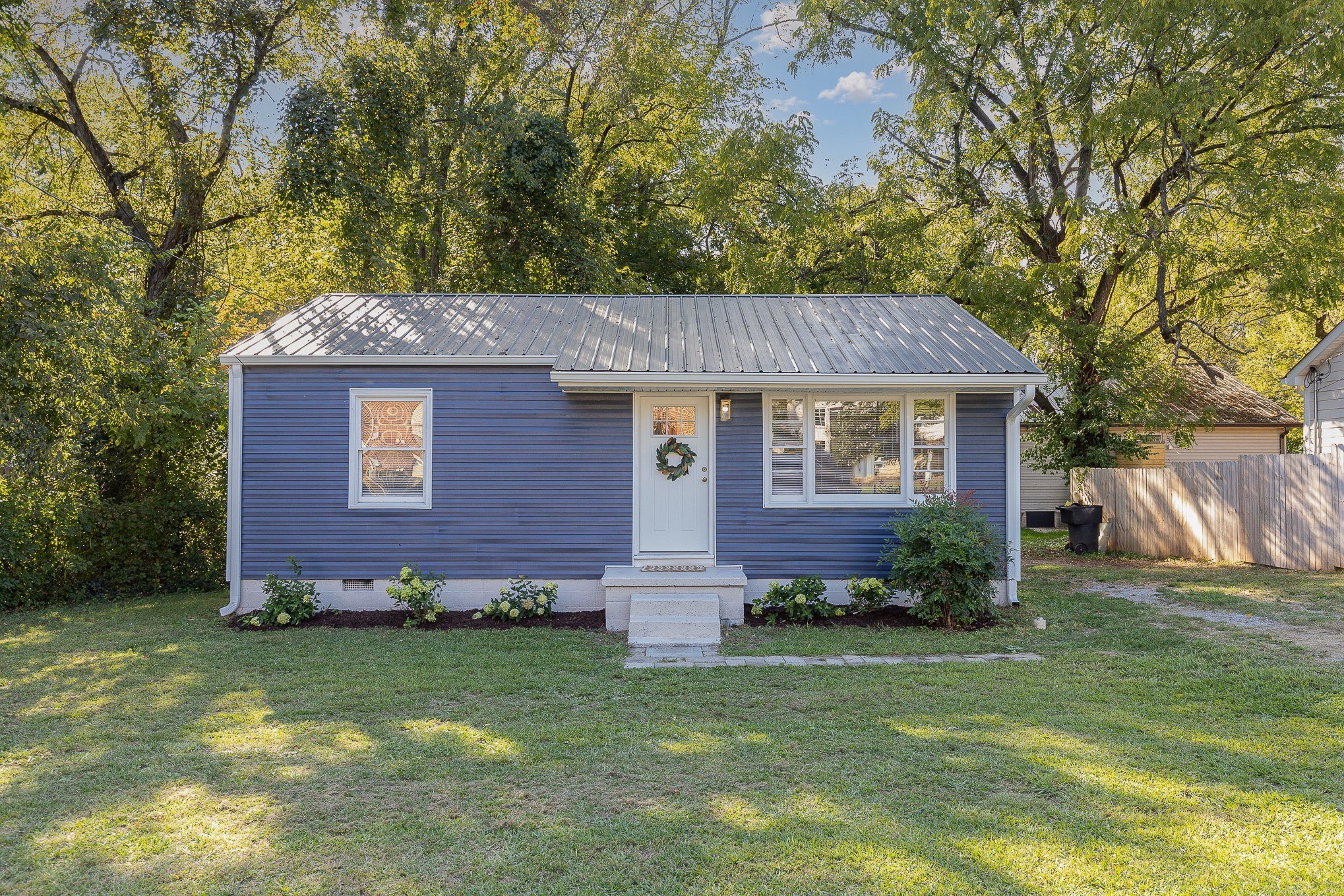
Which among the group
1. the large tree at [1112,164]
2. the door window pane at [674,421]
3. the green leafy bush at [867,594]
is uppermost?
the large tree at [1112,164]

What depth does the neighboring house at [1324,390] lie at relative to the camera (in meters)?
13.3

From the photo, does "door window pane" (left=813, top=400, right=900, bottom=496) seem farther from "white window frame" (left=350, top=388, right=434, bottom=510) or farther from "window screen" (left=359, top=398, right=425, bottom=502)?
"window screen" (left=359, top=398, right=425, bottom=502)

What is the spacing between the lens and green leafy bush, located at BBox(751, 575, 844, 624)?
838 cm

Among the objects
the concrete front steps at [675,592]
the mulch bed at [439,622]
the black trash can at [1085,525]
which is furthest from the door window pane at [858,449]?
the black trash can at [1085,525]

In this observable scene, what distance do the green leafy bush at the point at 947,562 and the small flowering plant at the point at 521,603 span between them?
3.62 metres

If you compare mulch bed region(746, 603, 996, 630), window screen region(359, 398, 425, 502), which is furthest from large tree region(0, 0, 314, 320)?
mulch bed region(746, 603, 996, 630)

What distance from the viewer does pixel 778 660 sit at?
6812 mm

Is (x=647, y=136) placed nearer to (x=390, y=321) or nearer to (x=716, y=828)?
(x=390, y=321)

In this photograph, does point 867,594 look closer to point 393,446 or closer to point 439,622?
point 439,622

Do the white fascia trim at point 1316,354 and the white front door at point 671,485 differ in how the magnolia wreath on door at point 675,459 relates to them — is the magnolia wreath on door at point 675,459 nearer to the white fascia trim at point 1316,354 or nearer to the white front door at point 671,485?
the white front door at point 671,485

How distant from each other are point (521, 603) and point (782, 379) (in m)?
3.58

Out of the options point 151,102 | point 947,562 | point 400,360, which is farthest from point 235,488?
point 151,102

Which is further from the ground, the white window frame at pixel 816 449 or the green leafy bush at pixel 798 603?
the white window frame at pixel 816 449

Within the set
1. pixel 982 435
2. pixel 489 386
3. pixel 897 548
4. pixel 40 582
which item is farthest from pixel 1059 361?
pixel 40 582
